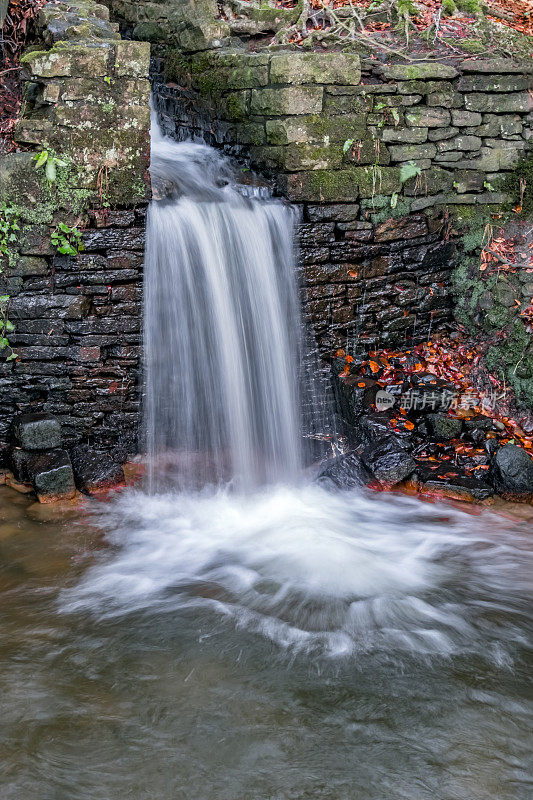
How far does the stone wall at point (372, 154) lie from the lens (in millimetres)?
6434

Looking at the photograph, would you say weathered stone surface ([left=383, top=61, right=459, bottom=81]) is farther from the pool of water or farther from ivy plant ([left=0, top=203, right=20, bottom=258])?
the pool of water

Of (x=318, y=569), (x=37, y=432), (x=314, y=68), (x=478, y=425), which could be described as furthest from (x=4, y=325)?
(x=478, y=425)

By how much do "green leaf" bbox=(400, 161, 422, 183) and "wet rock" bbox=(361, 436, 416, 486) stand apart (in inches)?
101

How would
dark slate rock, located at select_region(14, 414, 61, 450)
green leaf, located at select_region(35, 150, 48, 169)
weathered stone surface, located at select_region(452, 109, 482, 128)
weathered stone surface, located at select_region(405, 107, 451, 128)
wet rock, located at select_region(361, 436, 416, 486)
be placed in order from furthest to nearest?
weathered stone surface, located at select_region(452, 109, 482, 128)
weathered stone surface, located at select_region(405, 107, 451, 128)
wet rock, located at select_region(361, 436, 416, 486)
dark slate rock, located at select_region(14, 414, 61, 450)
green leaf, located at select_region(35, 150, 48, 169)

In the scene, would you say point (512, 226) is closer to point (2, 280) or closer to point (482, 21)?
point (482, 21)

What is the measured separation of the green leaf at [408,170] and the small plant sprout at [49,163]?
321cm

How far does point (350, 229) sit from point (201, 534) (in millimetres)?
3290

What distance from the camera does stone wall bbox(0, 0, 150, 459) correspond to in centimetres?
546

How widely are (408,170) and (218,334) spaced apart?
2522 millimetres

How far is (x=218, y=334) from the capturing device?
6.23 metres

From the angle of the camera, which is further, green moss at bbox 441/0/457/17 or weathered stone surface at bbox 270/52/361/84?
green moss at bbox 441/0/457/17

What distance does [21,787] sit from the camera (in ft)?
9.93

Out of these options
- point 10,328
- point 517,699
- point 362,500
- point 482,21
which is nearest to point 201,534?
point 362,500

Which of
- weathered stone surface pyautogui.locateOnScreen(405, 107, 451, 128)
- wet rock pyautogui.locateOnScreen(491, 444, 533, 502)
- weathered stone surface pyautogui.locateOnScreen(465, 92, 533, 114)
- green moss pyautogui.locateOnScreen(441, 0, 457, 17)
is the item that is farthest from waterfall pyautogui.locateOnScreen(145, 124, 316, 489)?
green moss pyautogui.locateOnScreen(441, 0, 457, 17)
